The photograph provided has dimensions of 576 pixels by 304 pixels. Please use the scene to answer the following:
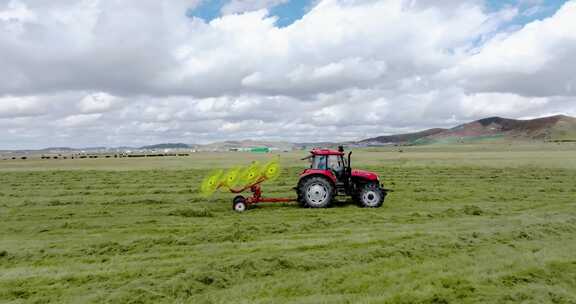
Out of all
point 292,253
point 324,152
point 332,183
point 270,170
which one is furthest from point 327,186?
point 292,253

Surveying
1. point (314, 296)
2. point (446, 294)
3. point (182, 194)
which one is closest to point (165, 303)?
point (314, 296)

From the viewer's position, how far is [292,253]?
587 centimetres

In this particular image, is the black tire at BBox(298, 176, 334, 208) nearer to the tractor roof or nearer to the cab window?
the cab window

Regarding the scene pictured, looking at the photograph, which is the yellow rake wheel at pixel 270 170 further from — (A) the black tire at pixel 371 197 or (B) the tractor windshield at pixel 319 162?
(A) the black tire at pixel 371 197

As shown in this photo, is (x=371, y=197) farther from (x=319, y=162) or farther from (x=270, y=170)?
(x=270, y=170)

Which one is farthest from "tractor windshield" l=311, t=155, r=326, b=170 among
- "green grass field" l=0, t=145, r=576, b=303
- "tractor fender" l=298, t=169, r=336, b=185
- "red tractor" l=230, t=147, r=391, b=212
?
"green grass field" l=0, t=145, r=576, b=303

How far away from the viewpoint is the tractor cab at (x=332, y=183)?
33.5 feet

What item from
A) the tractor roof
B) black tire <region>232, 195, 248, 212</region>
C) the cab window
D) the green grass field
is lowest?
the green grass field

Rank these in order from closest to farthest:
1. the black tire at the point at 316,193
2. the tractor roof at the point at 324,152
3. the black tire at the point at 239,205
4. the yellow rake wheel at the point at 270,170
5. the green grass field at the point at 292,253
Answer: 1. the green grass field at the point at 292,253
2. the black tire at the point at 239,205
3. the black tire at the point at 316,193
4. the yellow rake wheel at the point at 270,170
5. the tractor roof at the point at 324,152

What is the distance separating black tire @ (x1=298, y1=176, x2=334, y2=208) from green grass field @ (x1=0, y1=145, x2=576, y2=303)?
40 centimetres

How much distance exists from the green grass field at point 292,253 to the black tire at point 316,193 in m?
0.40

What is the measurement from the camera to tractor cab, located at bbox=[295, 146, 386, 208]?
10203 millimetres

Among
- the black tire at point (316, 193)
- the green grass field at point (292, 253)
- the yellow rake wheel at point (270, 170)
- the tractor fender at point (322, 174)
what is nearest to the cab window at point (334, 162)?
the tractor fender at point (322, 174)

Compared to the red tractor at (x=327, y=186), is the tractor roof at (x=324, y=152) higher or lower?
higher
